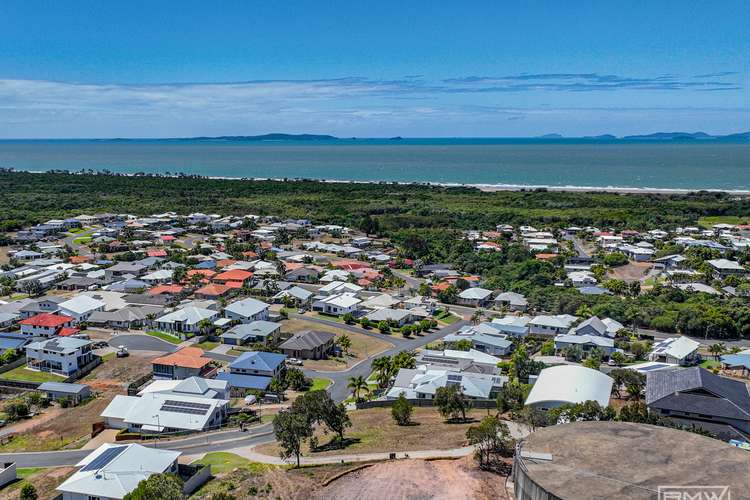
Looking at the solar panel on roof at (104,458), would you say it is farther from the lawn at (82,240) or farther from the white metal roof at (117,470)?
the lawn at (82,240)

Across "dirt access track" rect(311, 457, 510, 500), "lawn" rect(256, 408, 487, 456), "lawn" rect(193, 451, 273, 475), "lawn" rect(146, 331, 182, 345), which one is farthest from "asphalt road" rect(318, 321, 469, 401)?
"lawn" rect(146, 331, 182, 345)

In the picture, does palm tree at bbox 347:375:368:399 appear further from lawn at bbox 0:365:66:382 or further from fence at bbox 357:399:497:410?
lawn at bbox 0:365:66:382

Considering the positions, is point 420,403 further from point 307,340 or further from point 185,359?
point 185,359

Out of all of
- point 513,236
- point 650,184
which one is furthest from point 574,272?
point 650,184

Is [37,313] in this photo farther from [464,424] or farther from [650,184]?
[650,184]

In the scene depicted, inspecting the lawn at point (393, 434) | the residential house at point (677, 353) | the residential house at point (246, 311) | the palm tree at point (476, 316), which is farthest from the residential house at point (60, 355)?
the residential house at point (677, 353)
